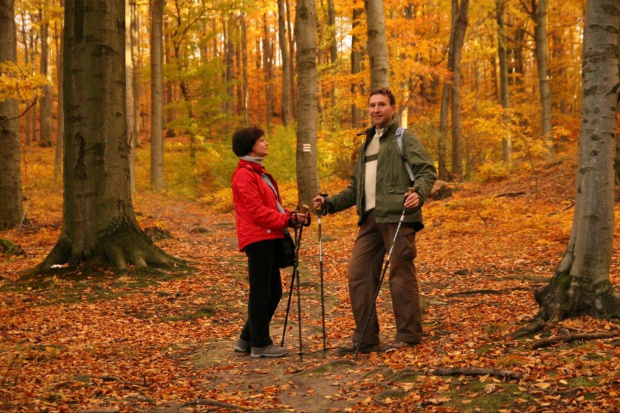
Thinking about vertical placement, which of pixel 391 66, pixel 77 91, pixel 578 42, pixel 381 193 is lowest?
pixel 381 193

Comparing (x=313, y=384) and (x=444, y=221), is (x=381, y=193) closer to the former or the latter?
(x=313, y=384)

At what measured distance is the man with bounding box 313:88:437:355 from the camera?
512 centimetres

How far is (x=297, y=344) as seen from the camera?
605cm

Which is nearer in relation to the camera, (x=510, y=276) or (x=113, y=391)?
(x=113, y=391)

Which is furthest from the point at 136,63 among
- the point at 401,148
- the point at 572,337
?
the point at 572,337

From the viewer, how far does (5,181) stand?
13.6m

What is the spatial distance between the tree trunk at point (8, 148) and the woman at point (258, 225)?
10.2 meters

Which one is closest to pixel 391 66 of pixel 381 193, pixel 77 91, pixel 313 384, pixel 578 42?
pixel 77 91

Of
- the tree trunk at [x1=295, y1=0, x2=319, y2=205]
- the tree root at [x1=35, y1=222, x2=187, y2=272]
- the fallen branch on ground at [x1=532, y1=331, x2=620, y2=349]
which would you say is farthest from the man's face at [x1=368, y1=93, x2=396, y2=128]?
the tree trunk at [x1=295, y1=0, x2=319, y2=205]

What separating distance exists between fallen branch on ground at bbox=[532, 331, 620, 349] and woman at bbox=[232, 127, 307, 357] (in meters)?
2.20

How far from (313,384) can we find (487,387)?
136 centimetres

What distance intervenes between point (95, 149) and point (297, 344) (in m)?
4.46

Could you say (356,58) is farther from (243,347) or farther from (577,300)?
(577,300)

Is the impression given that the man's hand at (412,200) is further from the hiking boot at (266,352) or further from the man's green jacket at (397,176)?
the hiking boot at (266,352)
